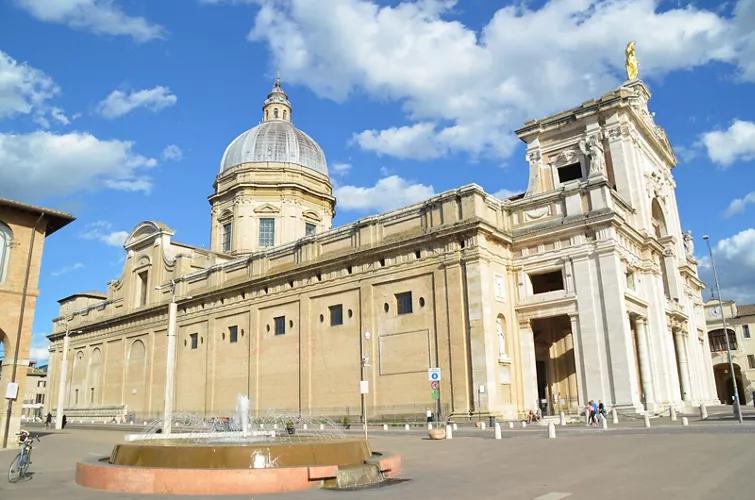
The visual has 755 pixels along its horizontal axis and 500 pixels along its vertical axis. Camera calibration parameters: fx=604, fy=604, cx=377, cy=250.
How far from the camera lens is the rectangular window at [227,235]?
→ 193 feet

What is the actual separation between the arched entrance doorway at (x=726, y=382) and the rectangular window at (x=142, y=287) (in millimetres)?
58561

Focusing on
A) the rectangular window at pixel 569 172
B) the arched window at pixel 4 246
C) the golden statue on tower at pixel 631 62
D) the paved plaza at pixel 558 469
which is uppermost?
the golden statue on tower at pixel 631 62

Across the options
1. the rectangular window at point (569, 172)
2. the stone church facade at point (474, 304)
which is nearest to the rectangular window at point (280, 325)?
the stone church facade at point (474, 304)

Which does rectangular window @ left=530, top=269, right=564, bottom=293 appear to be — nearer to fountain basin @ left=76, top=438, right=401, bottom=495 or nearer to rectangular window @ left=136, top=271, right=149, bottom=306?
fountain basin @ left=76, top=438, right=401, bottom=495

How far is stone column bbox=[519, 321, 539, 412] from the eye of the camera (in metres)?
33.9

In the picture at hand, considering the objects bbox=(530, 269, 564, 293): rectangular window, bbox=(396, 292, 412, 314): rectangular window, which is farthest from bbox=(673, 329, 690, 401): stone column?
bbox=(396, 292, 412, 314): rectangular window

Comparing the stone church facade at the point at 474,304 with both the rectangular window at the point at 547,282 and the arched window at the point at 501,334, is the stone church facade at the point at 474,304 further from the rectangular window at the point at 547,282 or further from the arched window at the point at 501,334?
the rectangular window at the point at 547,282

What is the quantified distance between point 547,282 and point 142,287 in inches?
1513

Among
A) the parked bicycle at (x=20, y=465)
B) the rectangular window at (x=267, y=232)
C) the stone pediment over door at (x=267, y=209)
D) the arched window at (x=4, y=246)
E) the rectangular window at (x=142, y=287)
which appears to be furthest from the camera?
the stone pediment over door at (x=267, y=209)

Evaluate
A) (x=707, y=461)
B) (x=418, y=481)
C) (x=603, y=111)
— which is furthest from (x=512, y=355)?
(x=418, y=481)

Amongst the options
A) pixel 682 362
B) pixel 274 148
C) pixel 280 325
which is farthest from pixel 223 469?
pixel 274 148

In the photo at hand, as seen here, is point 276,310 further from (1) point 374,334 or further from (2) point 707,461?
(2) point 707,461

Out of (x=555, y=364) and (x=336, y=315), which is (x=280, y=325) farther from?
(x=555, y=364)

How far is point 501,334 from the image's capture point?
33.8 m
